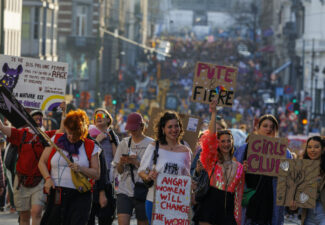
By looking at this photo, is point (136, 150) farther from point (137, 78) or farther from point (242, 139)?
point (137, 78)

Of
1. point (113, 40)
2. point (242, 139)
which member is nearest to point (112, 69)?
point (113, 40)

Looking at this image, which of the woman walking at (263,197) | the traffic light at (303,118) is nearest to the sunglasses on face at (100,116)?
the woman walking at (263,197)

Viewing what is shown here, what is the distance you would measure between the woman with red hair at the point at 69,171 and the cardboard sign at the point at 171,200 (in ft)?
2.08

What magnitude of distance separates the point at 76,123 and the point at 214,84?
9.87 feet

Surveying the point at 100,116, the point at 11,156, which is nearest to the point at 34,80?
the point at 100,116

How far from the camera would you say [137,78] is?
7906 centimetres

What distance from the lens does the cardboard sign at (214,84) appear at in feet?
37.5

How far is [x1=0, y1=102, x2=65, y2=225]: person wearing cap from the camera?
10516mm

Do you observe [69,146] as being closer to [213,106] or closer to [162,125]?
[162,125]

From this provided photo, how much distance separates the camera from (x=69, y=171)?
29.5ft

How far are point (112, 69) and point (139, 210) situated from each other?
6463 centimetres

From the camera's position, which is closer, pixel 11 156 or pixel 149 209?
pixel 149 209

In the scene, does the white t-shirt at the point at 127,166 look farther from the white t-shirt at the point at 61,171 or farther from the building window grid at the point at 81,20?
the building window grid at the point at 81,20

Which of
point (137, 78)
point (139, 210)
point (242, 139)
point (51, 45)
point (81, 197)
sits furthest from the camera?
point (137, 78)
